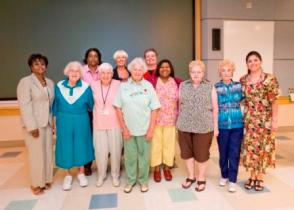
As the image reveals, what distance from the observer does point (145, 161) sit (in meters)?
2.83

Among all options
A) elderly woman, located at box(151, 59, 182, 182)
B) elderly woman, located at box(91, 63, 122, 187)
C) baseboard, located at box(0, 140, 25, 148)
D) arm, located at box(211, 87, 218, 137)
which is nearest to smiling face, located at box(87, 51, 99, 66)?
elderly woman, located at box(91, 63, 122, 187)

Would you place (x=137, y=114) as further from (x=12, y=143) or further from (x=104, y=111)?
(x=12, y=143)

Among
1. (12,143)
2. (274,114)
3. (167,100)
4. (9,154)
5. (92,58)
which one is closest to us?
(274,114)

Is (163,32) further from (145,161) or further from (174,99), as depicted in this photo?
(145,161)

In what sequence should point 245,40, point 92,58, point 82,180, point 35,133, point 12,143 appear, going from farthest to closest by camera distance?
point 245,40 → point 12,143 → point 92,58 → point 82,180 → point 35,133

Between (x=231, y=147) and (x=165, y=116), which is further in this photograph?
(x=165, y=116)

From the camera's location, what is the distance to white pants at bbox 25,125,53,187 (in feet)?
9.05

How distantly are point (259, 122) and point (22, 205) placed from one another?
2.46 m

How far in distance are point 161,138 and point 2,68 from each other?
3.11 meters

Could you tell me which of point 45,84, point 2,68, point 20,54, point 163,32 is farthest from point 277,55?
point 2,68

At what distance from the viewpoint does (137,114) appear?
2686 mm

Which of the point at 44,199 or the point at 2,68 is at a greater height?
the point at 2,68

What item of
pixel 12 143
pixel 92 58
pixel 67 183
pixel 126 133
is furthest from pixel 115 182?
pixel 12 143

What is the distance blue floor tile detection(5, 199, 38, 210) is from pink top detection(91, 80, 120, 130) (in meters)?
0.97
